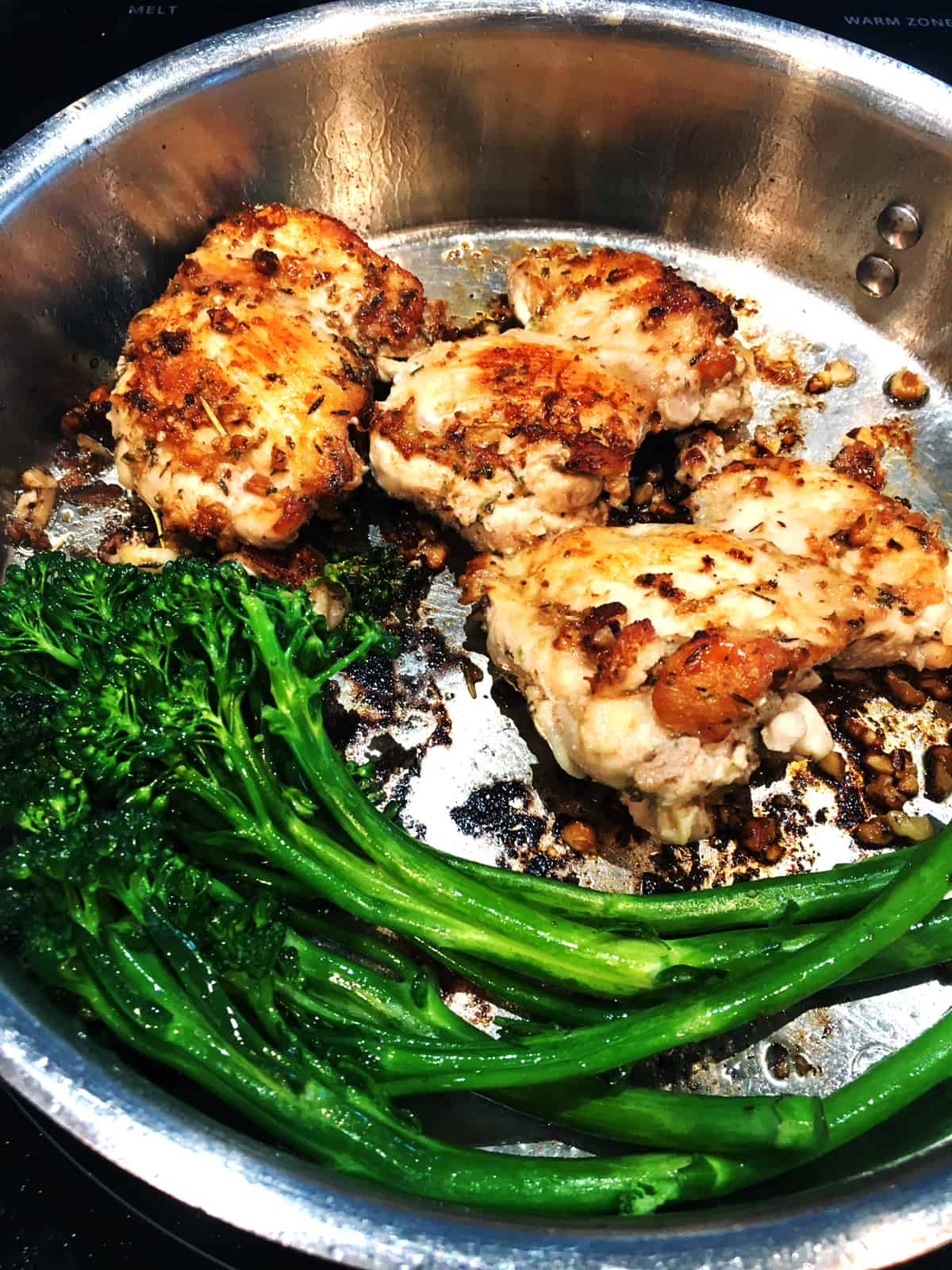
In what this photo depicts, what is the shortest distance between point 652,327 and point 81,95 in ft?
8.22

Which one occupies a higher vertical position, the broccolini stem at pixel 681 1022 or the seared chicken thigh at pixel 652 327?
the seared chicken thigh at pixel 652 327

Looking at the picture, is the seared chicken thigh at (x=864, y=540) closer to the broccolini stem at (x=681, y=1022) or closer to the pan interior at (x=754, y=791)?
the pan interior at (x=754, y=791)

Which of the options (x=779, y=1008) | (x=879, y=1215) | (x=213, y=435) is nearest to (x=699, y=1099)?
(x=779, y=1008)

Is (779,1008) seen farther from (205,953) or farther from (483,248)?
(483,248)

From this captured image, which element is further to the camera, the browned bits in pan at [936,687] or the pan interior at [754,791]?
the browned bits in pan at [936,687]

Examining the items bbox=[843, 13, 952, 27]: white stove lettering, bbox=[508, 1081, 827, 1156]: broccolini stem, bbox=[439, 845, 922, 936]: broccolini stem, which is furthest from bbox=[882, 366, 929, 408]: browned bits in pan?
bbox=[508, 1081, 827, 1156]: broccolini stem

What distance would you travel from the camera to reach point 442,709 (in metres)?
2.72

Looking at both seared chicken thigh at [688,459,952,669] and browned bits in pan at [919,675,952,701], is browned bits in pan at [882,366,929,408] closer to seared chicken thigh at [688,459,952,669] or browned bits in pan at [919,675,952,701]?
seared chicken thigh at [688,459,952,669]

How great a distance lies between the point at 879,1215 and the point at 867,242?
9.71 feet

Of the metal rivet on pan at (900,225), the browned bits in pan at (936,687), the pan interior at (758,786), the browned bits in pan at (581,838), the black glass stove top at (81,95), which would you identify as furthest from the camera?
the metal rivet on pan at (900,225)

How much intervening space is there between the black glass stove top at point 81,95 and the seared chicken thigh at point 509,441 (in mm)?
1775

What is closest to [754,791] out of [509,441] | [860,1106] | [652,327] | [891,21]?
[860,1106]

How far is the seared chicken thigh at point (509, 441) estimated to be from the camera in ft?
8.60

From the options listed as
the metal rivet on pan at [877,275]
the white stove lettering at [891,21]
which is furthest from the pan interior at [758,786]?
the white stove lettering at [891,21]
